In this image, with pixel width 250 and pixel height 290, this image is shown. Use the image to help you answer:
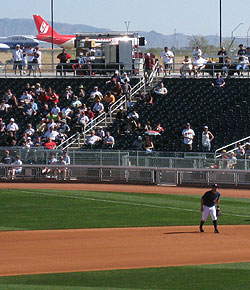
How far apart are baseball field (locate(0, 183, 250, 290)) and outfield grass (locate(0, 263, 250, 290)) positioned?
23 mm

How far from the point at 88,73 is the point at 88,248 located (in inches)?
1193

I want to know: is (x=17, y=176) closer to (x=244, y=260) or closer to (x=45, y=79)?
(x=45, y=79)

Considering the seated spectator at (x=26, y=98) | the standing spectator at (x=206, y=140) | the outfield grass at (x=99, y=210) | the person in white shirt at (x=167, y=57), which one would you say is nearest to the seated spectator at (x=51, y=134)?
the seated spectator at (x=26, y=98)

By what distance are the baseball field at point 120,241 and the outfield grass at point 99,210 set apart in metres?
0.03

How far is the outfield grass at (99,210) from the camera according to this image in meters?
28.2

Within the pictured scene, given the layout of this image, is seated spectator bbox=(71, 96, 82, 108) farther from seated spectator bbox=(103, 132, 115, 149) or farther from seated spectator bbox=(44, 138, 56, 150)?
seated spectator bbox=(103, 132, 115, 149)

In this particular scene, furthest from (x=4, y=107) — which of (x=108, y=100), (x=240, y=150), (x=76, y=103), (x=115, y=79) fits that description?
(x=240, y=150)

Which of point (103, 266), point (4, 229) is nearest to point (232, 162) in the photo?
point (4, 229)

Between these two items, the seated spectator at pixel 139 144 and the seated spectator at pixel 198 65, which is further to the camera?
the seated spectator at pixel 198 65

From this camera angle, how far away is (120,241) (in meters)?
24.8

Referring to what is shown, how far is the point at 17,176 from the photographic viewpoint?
4109 cm

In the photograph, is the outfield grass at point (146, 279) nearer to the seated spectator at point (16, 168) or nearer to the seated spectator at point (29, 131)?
the seated spectator at point (16, 168)

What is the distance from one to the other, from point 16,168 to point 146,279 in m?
21.9

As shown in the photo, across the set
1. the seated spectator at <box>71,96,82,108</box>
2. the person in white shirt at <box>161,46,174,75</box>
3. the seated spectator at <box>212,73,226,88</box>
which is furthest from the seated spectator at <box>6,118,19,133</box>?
the seated spectator at <box>212,73,226,88</box>
